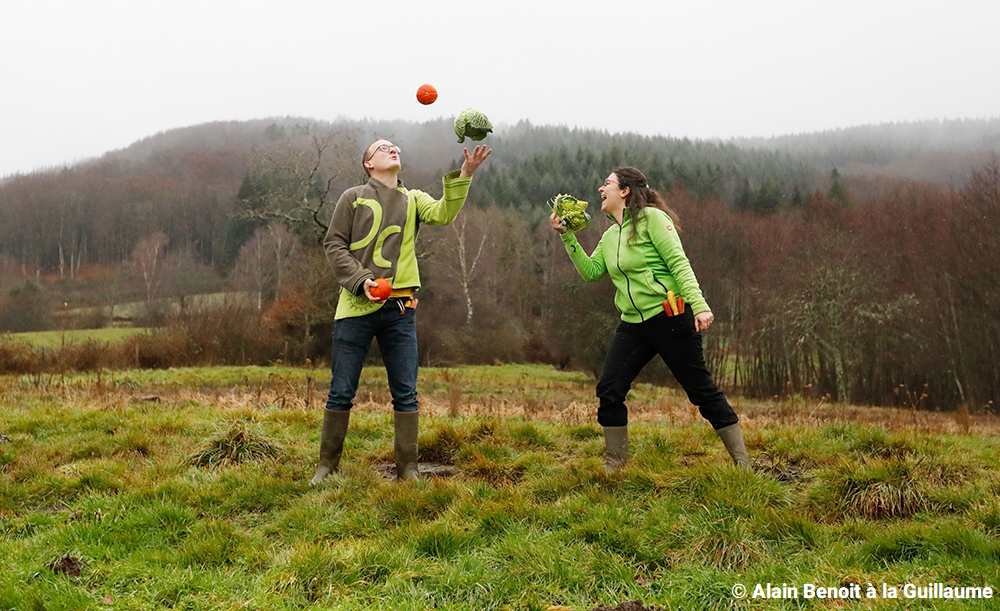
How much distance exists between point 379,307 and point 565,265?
134ft

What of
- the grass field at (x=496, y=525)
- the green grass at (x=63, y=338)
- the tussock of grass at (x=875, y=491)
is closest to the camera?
the grass field at (x=496, y=525)

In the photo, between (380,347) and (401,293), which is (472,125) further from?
(380,347)

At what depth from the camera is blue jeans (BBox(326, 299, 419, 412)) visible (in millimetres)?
4879

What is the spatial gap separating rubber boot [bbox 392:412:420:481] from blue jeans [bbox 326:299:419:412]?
14cm

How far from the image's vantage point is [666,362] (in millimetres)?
4633

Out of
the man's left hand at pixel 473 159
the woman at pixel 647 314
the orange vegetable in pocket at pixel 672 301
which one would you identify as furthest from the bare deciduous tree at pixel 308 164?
the orange vegetable in pocket at pixel 672 301

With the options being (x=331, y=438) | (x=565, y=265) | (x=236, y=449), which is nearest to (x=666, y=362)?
(x=331, y=438)

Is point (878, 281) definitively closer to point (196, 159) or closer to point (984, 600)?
point (984, 600)

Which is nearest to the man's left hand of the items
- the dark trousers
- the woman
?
the woman

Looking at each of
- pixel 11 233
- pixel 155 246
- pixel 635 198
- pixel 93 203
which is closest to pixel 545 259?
pixel 155 246

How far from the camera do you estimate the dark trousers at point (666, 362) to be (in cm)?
450

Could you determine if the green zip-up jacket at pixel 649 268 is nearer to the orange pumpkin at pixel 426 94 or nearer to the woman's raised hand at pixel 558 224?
the woman's raised hand at pixel 558 224

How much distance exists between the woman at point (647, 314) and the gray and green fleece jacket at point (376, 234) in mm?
1068

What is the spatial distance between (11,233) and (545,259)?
5961 centimetres
